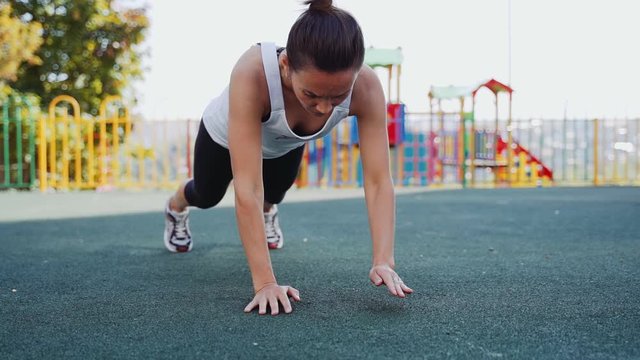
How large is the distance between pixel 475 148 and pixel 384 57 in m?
2.62

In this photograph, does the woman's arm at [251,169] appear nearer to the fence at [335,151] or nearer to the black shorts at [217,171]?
the black shorts at [217,171]

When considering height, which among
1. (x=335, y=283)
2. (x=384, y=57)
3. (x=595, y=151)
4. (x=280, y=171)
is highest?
(x=384, y=57)

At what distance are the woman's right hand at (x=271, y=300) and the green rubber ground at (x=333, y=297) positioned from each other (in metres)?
0.04

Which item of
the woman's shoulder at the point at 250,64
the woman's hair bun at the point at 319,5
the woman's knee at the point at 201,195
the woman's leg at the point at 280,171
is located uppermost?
the woman's hair bun at the point at 319,5

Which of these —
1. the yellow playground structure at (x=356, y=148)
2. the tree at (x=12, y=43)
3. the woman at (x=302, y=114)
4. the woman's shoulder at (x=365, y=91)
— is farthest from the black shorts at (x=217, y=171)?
the tree at (x=12, y=43)

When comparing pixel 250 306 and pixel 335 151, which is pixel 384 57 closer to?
pixel 335 151

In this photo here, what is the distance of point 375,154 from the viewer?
213 cm

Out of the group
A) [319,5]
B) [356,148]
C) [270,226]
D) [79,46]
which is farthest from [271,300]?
[79,46]

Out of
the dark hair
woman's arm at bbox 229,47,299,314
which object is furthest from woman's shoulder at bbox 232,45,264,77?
the dark hair

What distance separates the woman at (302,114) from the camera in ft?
5.55

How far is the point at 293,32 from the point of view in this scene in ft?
5.78

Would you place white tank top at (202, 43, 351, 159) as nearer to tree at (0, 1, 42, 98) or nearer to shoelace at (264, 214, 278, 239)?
shoelace at (264, 214, 278, 239)

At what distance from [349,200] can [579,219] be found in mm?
3184

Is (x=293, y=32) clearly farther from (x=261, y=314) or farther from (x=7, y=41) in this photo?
(x=7, y=41)
